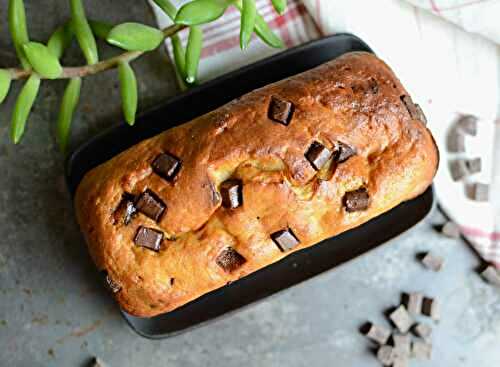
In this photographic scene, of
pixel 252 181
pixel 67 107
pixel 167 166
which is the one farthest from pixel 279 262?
pixel 67 107

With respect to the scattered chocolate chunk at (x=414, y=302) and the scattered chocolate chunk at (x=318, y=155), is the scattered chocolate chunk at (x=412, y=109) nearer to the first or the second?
the scattered chocolate chunk at (x=318, y=155)

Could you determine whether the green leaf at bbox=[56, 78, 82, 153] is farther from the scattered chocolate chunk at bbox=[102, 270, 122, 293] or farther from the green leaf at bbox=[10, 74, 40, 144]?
the scattered chocolate chunk at bbox=[102, 270, 122, 293]

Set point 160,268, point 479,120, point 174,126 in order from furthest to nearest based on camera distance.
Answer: point 479,120, point 174,126, point 160,268

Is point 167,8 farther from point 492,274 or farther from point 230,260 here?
point 492,274

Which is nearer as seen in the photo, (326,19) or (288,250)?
(288,250)

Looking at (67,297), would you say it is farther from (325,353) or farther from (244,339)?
(325,353)

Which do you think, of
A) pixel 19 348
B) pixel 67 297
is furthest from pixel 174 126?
pixel 19 348
